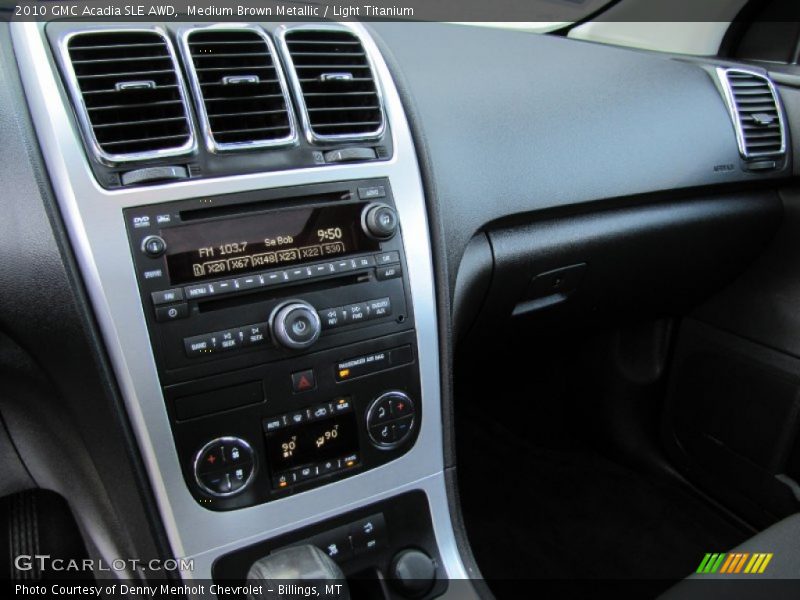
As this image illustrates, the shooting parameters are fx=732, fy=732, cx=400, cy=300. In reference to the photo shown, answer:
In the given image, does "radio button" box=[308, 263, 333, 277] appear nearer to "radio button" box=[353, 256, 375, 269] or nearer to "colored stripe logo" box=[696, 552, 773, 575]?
"radio button" box=[353, 256, 375, 269]

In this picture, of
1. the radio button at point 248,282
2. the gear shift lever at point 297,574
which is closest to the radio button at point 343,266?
the radio button at point 248,282

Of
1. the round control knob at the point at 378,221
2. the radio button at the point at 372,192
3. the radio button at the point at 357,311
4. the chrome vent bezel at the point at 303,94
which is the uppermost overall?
the chrome vent bezel at the point at 303,94

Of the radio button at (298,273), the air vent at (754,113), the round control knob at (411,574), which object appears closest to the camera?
the radio button at (298,273)

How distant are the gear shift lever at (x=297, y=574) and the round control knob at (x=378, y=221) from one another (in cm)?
41

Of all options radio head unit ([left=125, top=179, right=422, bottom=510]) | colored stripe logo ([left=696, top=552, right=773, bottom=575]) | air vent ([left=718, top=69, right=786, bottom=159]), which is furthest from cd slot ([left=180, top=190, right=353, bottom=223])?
air vent ([left=718, top=69, right=786, bottom=159])

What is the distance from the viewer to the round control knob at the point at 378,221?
951 millimetres

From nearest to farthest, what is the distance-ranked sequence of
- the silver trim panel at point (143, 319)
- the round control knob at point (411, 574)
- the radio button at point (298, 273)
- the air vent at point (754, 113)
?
the silver trim panel at point (143, 319) < the radio button at point (298, 273) < the round control knob at point (411, 574) < the air vent at point (754, 113)

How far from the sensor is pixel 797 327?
5.28 feet

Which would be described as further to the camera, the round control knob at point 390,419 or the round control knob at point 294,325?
the round control knob at point 390,419

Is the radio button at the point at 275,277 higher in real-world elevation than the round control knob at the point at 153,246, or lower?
lower

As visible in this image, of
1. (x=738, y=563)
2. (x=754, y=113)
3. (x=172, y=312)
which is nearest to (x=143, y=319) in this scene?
(x=172, y=312)

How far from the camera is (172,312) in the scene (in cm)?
85

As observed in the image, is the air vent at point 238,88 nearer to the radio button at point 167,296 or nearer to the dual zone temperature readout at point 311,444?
the radio button at point 167,296

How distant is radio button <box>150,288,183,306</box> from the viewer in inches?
33.1
